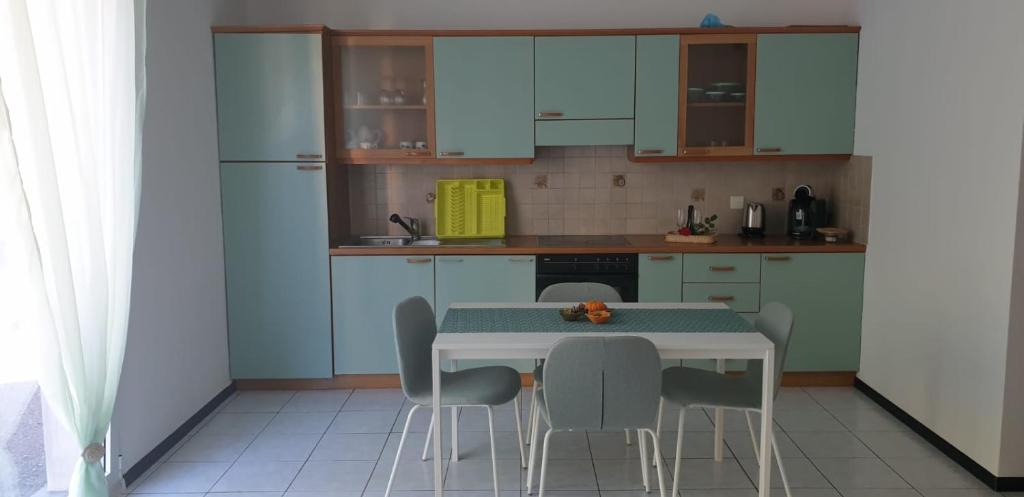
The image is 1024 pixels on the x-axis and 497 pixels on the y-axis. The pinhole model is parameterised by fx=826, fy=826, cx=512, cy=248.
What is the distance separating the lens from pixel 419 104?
4699mm

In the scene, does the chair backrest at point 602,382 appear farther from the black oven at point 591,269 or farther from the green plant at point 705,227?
the green plant at point 705,227

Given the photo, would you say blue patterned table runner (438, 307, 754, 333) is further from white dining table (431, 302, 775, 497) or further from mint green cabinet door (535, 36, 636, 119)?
mint green cabinet door (535, 36, 636, 119)

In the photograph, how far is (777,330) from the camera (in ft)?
10.5

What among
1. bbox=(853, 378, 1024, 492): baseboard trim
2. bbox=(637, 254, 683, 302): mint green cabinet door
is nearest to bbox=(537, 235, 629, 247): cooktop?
bbox=(637, 254, 683, 302): mint green cabinet door

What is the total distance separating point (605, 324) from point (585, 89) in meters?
1.89

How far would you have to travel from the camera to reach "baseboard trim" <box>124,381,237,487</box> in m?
3.48

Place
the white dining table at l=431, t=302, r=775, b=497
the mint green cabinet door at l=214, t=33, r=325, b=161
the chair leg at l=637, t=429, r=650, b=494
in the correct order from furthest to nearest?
the mint green cabinet door at l=214, t=33, r=325, b=161 → the chair leg at l=637, t=429, r=650, b=494 → the white dining table at l=431, t=302, r=775, b=497

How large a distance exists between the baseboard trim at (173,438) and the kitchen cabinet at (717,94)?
2.89m

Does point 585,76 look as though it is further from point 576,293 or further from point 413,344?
point 413,344

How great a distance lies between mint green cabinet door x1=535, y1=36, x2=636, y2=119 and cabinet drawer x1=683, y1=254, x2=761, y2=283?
905mm

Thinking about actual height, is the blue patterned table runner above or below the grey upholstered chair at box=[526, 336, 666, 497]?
above

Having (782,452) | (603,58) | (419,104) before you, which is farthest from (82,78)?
(782,452)

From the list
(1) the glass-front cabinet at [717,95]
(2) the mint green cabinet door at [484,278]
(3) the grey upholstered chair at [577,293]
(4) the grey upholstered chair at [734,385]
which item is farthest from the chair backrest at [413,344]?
(1) the glass-front cabinet at [717,95]

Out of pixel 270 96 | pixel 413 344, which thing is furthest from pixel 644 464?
pixel 270 96
